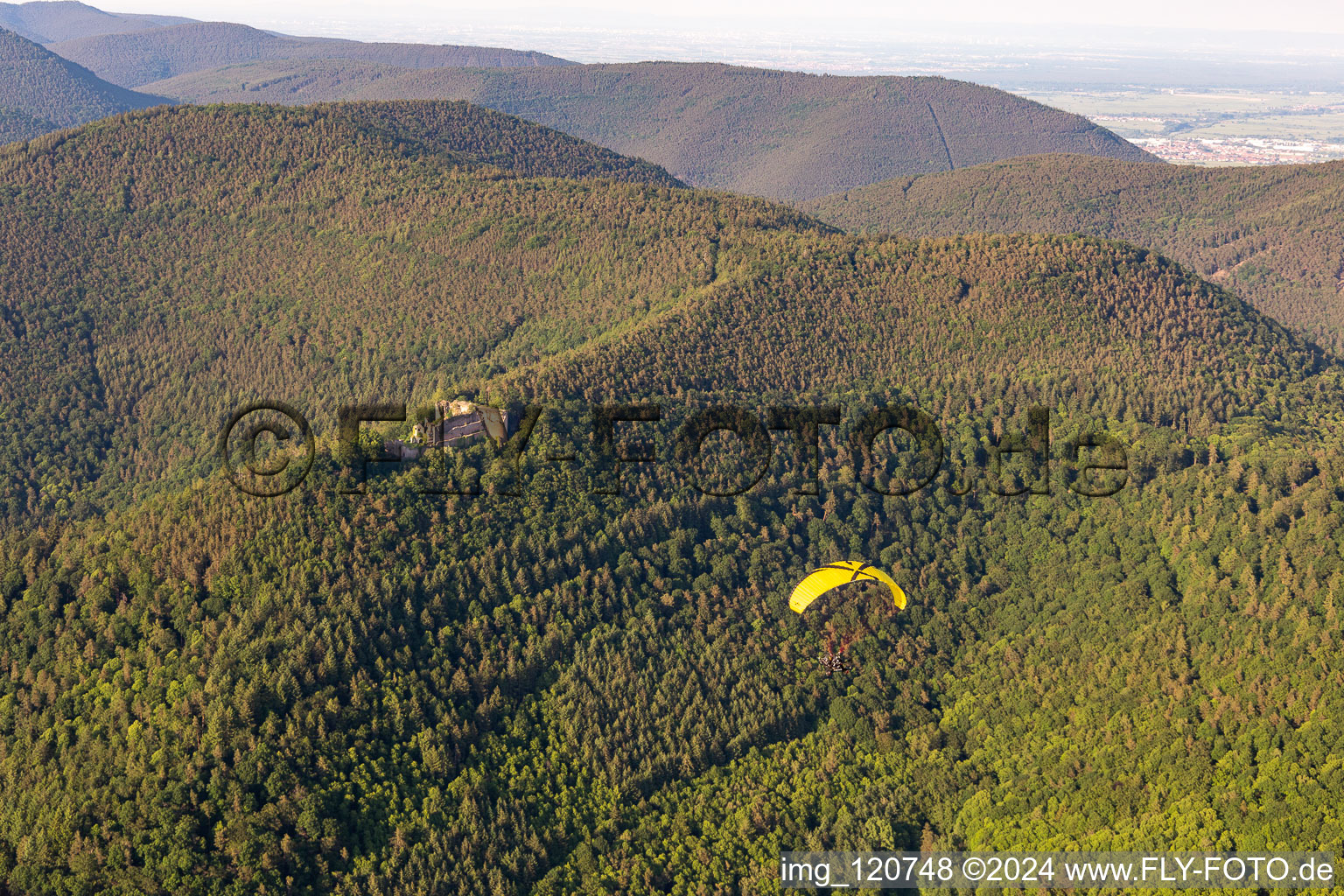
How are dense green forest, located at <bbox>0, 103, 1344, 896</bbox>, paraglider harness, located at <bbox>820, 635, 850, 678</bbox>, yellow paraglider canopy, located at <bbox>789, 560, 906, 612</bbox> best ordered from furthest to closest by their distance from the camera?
paraglider harness, located at <bbox>820, 635, 850, 678</bbox> < yellow paraglider canopy, located at <bbox>789, 560, 906, 612</bbox> < dense green forest, located at <bbox>0, 103, 1344, 896</bbox>

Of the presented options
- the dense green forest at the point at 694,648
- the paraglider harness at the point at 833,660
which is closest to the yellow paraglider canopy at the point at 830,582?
the paraglider harness at the point at 833,660

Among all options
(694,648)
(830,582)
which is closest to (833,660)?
(830,582)

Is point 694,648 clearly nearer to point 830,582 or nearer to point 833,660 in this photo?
point 833,660

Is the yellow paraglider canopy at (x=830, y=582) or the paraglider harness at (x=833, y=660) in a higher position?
the yellow paraglider canopy at (x=830, y=582)

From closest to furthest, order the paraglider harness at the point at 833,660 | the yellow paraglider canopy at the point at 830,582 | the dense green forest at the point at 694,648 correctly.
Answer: the dense green forest at the point at 694,648, the yellow paraglider canopy at the point at 830,582, the paraglider harness at the point at 833,660

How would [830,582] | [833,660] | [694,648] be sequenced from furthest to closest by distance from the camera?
[694,648]
[833,660]
[830,582]

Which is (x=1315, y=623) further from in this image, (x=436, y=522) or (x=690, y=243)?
(x=690, y=243)

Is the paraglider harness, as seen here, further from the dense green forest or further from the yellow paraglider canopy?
the yellow paraglider canopy

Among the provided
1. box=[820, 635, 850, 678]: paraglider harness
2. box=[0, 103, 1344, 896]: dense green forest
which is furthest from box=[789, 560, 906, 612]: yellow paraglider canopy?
box=[0, 103, 1344, 896]: dense green forest

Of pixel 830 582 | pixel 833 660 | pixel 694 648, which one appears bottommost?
pixel 694 648

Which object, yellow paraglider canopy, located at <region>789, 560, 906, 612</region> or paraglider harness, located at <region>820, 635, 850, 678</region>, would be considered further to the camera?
paraglider harness, located at <region>820, 635, 850, 678</region>

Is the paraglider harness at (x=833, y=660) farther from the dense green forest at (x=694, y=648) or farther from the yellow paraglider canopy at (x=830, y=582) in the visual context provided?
the yellow paraglider canopy at (x=830, y=582)
